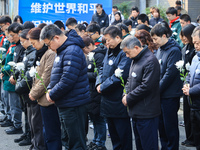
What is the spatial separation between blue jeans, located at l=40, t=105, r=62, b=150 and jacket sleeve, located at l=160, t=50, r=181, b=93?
5.65ft

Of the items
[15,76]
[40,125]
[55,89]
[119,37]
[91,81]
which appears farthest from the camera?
[15,76]

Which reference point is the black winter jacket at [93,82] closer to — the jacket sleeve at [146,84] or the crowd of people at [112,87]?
the crowd of people at [112,87]

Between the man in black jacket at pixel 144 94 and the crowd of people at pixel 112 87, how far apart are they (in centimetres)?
1

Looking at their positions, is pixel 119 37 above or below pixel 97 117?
above

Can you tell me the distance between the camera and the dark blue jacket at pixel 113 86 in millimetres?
4848

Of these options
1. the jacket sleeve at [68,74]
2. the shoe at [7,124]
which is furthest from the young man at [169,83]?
the shoe at [7,124]

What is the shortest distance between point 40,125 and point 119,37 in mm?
2037

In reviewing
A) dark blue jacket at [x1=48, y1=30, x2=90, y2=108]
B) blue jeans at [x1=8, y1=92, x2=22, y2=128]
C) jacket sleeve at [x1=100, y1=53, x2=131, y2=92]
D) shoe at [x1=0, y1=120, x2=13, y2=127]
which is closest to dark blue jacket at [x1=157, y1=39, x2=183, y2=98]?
jacket sleeve at [x1=100, y1=53, x2=131, y2=92]

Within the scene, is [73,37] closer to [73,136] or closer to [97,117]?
[73,136]

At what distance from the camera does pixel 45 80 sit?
16.6 ft

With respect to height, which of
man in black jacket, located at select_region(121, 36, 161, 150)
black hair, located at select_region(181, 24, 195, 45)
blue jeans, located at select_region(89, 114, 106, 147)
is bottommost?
blue jeans, located at select_region(89, 114, 106, 147)

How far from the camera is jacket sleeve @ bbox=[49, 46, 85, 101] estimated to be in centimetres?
434

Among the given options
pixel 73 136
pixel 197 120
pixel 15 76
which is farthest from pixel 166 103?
pixel 15 76

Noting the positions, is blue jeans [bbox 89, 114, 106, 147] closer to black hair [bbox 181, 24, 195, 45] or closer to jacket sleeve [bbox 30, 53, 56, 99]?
jacket sleeve [bbox 30, 53, 56, 99]
